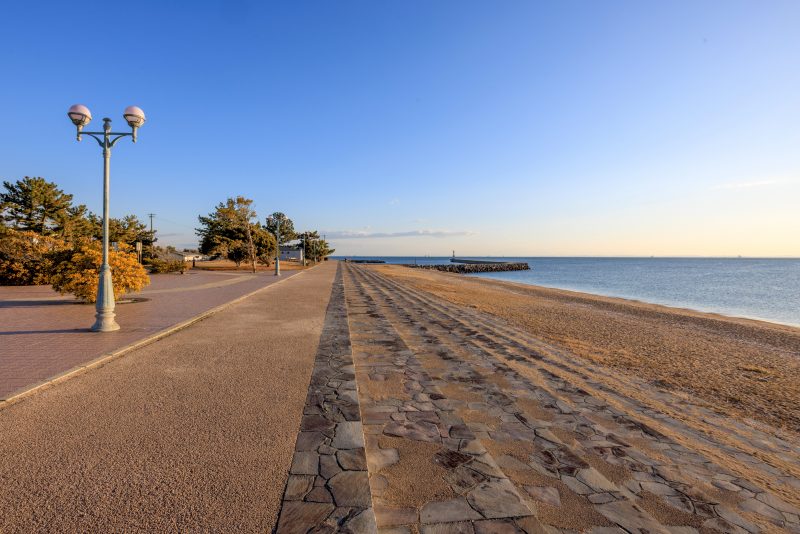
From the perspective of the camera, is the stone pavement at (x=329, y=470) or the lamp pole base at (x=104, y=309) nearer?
Answer: the stone pavement at (x=329, y=470)

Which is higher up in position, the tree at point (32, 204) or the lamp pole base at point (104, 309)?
the tree at point (32, 204)

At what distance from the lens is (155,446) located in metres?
3.13

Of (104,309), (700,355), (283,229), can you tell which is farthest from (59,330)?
(283,229)

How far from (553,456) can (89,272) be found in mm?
14077

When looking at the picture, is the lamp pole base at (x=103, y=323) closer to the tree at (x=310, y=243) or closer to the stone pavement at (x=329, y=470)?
the stone pavement at (x=329, y=470)

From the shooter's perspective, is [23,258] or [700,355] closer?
[700,355]

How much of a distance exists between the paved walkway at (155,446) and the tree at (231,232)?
30.6m

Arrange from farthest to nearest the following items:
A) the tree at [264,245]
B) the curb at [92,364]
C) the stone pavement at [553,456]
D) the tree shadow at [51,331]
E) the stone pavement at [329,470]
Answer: the tree at [264,245] < the tree shadow at [51,331] < the curb at [92,364] < the stone pavement at [553,456] < the stone pavement at [329,470]

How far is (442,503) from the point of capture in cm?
249

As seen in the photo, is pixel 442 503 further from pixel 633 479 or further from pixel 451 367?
pixel 451 367

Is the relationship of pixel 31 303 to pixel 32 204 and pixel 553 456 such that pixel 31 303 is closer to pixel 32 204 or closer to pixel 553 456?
pixel 553 456

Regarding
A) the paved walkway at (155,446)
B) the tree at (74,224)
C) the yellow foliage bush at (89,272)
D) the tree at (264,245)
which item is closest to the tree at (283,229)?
the tree at (264,245)

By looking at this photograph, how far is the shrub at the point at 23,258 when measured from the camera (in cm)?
1752

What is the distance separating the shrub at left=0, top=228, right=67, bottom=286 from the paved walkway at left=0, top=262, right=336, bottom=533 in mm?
18191
